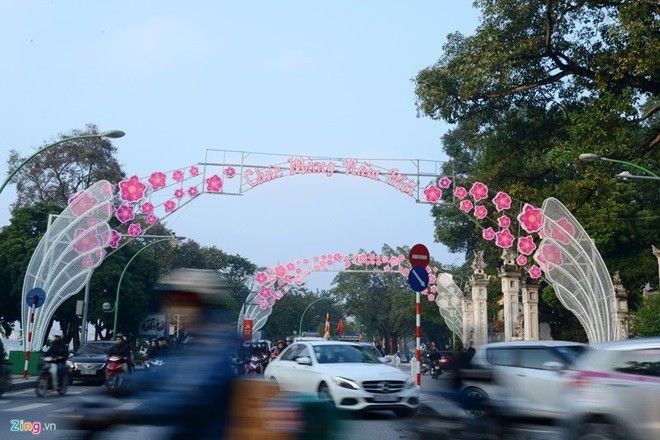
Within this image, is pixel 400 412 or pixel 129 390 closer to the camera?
pixel 129 390

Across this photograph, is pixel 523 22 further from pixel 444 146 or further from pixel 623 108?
pixel 444 146

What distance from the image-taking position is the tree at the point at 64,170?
2062 inches

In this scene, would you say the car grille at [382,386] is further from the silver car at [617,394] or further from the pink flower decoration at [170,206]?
the pink flower decoration at [170,206]

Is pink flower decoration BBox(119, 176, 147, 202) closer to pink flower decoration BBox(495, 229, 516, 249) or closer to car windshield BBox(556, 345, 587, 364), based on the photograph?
pink flower decoration BBox(495, 229, 516, 249)

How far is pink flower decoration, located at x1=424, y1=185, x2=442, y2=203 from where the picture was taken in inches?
1289

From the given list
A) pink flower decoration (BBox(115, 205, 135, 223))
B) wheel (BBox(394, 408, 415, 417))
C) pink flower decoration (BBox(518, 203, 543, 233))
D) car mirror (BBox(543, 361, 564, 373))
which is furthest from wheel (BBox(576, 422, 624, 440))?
pink flower decoration (BBox(115, 205, 135, 223))

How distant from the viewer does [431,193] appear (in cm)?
3288

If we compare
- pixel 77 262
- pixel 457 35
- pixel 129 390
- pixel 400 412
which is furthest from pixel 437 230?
pixel 129 390

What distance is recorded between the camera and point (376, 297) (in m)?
104

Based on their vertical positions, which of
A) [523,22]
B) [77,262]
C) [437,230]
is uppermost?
[523,22]

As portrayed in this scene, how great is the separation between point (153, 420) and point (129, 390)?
35cm

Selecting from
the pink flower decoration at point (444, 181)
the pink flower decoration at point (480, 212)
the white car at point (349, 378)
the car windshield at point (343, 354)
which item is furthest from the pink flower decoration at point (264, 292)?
the car windshield at point (343, 354)

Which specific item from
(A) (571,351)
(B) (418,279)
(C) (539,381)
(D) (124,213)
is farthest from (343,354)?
(D) (124,213)

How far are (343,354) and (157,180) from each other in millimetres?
17439
